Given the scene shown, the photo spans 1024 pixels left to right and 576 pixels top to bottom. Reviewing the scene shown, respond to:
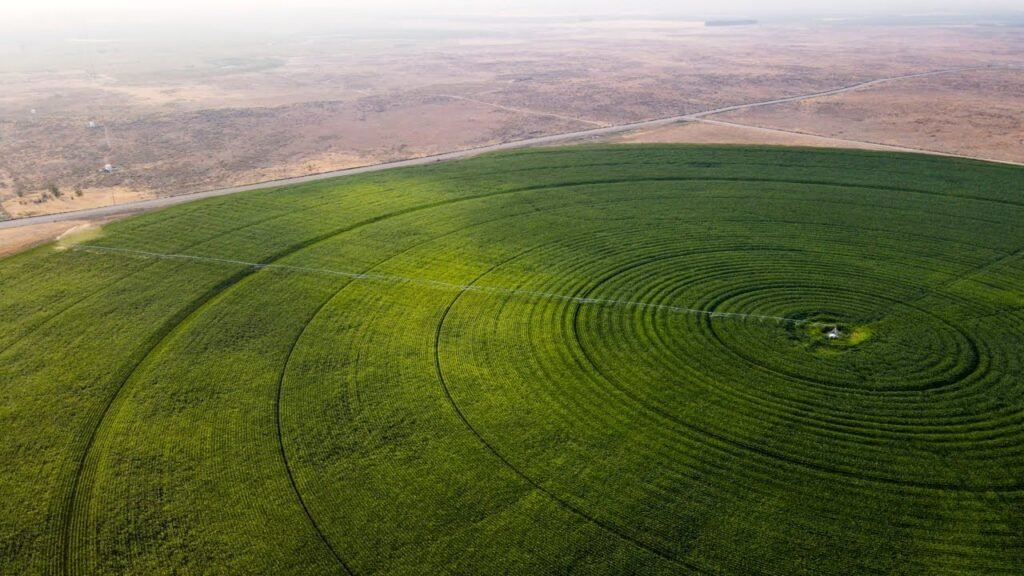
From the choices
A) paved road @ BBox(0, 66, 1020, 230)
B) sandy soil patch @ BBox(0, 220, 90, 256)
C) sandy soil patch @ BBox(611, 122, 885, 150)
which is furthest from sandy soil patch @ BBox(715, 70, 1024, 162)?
sandy soil patch @ BBox(0, 220, 90, 256)

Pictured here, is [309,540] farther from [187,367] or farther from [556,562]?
[187,367]

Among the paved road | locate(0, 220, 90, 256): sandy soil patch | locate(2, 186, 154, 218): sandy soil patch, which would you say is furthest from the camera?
locate(2, 186, 154, 218): sandy soil patch

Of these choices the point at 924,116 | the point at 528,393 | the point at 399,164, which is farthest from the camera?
the point at 924,116

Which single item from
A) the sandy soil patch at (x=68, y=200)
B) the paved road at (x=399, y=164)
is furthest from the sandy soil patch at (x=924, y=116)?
the sandy soil patch at (x=68, y=200)

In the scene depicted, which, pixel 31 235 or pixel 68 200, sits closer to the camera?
pixel 31 235

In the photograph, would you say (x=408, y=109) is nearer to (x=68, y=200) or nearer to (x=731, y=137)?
(x=731, y=137)

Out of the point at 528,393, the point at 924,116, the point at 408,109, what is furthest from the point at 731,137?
the point at 528,393

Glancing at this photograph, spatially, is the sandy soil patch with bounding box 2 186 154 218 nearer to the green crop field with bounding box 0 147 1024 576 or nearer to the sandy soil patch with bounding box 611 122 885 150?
the green crop field with bounding box 0 147 1024 576
